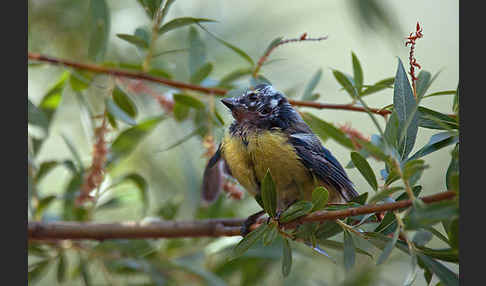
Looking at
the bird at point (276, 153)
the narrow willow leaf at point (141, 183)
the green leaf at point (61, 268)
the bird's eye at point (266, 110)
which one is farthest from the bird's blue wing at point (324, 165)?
the green leaf at point (61, 268)

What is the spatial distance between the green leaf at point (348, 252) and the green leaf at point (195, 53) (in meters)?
0.66

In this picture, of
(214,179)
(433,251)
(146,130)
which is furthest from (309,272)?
(433,251)

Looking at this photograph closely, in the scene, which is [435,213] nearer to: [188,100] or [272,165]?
[272,165]

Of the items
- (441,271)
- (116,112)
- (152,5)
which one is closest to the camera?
(441,271)

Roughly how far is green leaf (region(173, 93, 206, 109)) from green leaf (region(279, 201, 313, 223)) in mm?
475

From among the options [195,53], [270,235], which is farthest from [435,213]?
[195,53]

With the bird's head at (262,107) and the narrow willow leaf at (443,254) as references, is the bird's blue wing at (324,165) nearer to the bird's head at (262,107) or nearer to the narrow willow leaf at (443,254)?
the bird's head at (262,107)

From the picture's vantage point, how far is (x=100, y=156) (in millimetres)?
1189

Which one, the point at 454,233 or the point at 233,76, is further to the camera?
the point at 233,76

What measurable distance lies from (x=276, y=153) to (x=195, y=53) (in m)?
0.37

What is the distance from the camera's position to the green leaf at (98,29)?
4.20 ft

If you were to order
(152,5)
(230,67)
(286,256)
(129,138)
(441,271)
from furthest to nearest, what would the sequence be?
(230,67) < (129,138) < (152,5) < (286,256) < (441,271)

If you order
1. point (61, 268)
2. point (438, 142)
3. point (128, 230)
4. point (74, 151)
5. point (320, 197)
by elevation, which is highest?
point (438, 142)

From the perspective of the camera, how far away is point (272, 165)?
1.14 metres
